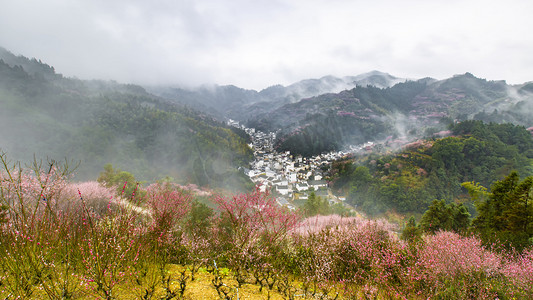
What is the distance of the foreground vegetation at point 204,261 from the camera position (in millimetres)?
2752

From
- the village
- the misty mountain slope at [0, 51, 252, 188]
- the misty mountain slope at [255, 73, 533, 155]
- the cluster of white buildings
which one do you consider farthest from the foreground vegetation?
the misty mountain slope at [255, 73, 533, 155]

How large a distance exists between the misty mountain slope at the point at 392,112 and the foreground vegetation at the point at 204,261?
77756 millimetres

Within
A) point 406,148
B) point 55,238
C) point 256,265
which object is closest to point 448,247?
point 256,265

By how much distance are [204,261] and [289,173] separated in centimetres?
6107

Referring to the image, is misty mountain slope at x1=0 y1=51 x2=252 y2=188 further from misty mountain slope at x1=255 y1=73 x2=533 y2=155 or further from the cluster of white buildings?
misty mountain slope at x1=255 y1=73 x2=533 y2=155

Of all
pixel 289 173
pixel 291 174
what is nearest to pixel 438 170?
pixel 291 174

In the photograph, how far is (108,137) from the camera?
201 ft

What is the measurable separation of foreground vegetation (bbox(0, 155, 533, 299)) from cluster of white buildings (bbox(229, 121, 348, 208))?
37.5 metres

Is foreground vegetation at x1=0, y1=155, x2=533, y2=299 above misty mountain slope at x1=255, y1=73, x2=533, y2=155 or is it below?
below

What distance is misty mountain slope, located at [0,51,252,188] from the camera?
167 ft

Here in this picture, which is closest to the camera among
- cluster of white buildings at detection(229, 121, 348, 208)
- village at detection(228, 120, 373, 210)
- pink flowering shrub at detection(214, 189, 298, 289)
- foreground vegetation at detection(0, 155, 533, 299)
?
foreground vegetation at detection(0, 155, 533, 299)

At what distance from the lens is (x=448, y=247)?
17.1 feet

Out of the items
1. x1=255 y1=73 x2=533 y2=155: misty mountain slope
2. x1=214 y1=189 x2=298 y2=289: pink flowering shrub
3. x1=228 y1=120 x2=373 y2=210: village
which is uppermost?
x1=255 y1=73 x2=533 y2=155: misty mountain slope

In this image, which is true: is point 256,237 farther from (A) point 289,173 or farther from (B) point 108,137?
(B) point 108,137
